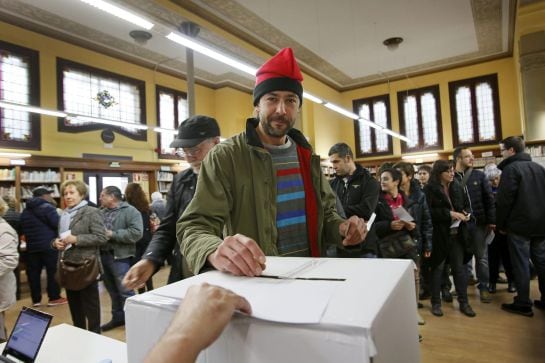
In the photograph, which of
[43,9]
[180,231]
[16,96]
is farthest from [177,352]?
[16,96]

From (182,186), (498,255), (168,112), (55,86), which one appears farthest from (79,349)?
(168,112)

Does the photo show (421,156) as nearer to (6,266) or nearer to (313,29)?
(313,29)

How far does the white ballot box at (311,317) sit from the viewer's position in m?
0.46

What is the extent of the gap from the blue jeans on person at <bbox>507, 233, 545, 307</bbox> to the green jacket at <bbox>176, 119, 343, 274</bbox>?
3282 millimetres

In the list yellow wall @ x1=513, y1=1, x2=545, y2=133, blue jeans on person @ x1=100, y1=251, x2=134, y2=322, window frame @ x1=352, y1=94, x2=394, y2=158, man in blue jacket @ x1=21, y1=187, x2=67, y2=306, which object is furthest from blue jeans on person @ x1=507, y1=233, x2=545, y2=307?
window frame @ x1=352, y1=94, x2=394, y2=158

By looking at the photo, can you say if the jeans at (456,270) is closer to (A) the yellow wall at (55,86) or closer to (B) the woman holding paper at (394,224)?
(B) the woman holding paper at (394,224)

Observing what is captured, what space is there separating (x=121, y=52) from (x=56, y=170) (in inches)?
132

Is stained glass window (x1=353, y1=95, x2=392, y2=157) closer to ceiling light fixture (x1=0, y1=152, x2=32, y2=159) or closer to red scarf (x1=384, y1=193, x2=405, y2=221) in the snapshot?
red scarf (x1=384, y1=193, x2=405, y2=221)

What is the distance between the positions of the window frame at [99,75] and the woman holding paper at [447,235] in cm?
806

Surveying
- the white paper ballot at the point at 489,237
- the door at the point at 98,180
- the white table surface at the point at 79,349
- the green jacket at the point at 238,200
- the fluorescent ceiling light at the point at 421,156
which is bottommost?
the white paper ballot at the point at 489,237

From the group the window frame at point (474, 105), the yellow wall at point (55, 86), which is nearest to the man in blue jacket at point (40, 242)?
the yellow wall at point (55, 86)

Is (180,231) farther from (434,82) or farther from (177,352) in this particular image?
(434,82)

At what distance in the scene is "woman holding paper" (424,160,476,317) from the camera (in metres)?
3.86

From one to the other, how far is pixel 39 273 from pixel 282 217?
5.21 meters
